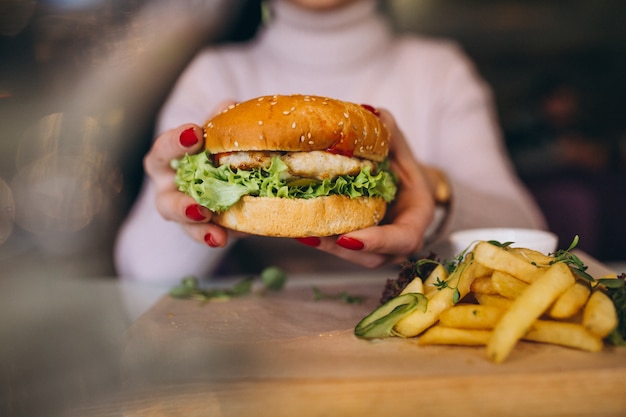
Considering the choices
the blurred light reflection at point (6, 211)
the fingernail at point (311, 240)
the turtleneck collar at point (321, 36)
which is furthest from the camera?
the turtleneck collar at point (321, 36)

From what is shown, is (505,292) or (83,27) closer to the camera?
(505,292)

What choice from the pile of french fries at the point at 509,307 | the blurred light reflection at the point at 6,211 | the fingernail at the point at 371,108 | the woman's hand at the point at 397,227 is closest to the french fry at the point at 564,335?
the pile of french fries at the point at 509,307

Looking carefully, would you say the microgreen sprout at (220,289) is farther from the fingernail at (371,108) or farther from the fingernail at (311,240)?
the fingernail at (371,108)

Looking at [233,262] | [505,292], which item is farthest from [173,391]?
[233,262]

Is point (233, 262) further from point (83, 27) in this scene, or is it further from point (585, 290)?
point (585, 290)

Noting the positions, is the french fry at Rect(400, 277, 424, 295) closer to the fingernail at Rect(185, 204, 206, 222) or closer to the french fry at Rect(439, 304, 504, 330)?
the french fry at Rect(439, 304, 504, 330)

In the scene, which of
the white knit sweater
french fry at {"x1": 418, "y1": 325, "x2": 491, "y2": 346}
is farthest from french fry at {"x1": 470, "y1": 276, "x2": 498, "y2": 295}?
the white knit sweater
